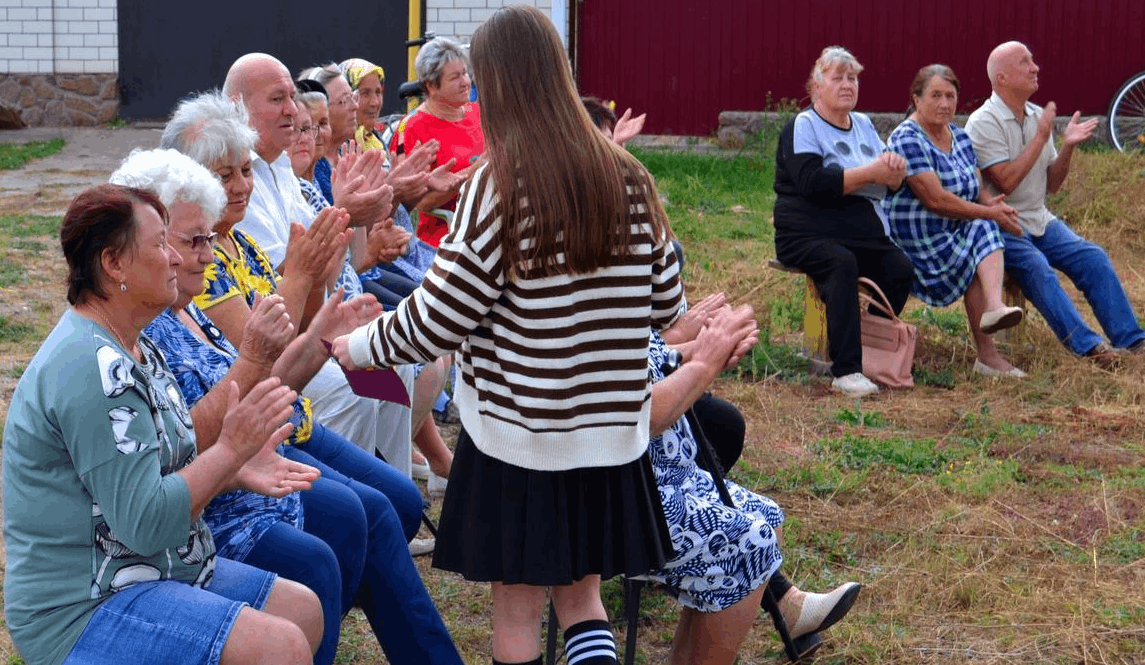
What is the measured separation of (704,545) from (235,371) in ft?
3.73

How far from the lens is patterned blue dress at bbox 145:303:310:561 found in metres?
2.87

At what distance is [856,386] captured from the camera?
6387mm

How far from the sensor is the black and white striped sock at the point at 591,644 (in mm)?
2766

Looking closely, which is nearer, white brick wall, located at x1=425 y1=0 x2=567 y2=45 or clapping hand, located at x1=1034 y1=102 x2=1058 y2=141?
clapping hand, located at x1=1034 y1=102 x2=1058 y2=141

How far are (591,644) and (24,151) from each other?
11363 mm

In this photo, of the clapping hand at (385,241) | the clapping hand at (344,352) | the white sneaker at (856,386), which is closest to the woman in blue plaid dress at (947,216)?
the white sneaker at (856,386)

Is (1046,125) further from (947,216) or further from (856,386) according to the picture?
(856,386)

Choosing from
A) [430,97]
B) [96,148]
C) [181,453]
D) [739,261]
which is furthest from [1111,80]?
[181,453]

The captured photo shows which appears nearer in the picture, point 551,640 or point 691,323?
point 551,640

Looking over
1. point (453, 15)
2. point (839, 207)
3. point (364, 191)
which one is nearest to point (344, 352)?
point (364, 191)

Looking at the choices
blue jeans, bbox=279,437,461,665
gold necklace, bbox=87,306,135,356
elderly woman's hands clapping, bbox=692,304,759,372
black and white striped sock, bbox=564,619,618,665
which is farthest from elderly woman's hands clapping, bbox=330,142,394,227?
black and white striped sock, bbox=564,619,618,665

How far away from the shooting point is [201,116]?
3.46 m

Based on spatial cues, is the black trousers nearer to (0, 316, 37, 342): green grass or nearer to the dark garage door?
(0, 316, 37, 342): green grass

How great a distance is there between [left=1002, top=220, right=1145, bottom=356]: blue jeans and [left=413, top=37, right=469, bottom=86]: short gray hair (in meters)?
2.99
